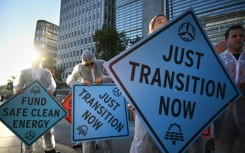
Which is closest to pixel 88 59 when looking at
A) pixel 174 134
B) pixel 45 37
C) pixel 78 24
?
pixel 174 134

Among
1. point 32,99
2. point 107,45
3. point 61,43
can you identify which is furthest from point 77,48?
point 32,99

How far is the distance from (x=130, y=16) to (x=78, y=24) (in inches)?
2407

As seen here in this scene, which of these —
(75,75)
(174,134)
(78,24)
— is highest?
(78,24)

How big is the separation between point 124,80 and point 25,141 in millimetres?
3222

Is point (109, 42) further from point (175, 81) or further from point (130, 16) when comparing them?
point (175, 81)

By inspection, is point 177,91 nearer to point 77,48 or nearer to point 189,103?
point 189,103

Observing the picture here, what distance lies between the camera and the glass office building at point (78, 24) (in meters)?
84.5

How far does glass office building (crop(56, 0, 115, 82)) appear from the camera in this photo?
277ft

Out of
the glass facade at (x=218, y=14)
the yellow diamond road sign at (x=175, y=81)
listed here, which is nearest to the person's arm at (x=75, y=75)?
the yellow diamond road sign at (x=175, y=81)

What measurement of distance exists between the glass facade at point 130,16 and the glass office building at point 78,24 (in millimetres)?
46601

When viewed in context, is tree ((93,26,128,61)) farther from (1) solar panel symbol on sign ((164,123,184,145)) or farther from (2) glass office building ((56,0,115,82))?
(2) glass office building ((56,0,115,82))

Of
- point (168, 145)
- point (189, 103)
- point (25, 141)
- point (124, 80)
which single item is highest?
point (124, 80)

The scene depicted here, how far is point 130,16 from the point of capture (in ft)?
110

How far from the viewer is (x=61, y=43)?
9556 cm
